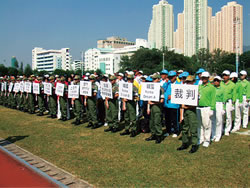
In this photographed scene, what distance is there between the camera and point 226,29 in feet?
331

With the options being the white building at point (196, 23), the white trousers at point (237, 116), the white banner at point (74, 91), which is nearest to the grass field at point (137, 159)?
the white trousers at point (237, 116)

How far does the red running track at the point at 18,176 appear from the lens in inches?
199

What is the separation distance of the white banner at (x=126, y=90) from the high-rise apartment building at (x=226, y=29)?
8742cm

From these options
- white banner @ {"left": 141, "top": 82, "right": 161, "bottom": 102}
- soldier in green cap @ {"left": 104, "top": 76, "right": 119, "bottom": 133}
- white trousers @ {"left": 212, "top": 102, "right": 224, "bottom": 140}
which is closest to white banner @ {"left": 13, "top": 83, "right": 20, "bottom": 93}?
soldier in green cap @ {"left": 104, "top": 76, "right": 119, "bottom": 133}

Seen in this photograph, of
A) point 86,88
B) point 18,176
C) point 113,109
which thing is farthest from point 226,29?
point 18,176

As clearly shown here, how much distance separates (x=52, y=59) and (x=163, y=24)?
7547cm

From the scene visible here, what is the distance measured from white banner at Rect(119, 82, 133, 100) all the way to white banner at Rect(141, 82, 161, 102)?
542mm

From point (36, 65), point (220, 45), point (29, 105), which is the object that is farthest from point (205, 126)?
point (36, 65)

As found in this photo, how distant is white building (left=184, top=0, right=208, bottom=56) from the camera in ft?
316

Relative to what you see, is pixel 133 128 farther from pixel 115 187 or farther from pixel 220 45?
pixel 220 45

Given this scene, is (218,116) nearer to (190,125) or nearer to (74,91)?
(190,125)

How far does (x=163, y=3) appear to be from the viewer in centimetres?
13138

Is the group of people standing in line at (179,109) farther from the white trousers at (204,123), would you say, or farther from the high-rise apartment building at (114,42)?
the high-rise apartment building at (114,42)

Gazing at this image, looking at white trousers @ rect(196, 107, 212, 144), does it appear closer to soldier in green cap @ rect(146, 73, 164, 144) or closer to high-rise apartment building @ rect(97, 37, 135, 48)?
soldier in green cap @ rect(146, 73, 164, 144)
